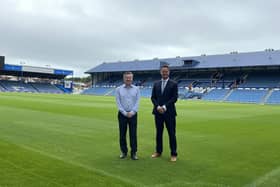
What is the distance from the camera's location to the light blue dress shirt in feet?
23.9

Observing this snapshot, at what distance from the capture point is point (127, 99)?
23.9 feet

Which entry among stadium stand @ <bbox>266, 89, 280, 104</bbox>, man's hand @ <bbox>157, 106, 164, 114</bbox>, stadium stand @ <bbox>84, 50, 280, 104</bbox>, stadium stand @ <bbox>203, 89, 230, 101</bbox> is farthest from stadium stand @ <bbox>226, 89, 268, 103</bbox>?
man's hand @ <bbox>157, 106, 164, 114</bbox>

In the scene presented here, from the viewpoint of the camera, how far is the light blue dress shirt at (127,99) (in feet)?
23.9

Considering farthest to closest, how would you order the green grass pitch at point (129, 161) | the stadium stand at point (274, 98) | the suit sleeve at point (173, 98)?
the stadium stand at point (274, 98) < the suit sleeve at point (173, 98) < the green grass pitch at point (129, 161)

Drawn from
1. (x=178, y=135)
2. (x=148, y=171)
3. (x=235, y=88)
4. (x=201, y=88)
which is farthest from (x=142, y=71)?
(x=148, y=171)

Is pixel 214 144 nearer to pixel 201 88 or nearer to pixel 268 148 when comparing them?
pixel 268 148

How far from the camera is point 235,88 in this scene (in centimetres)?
5984

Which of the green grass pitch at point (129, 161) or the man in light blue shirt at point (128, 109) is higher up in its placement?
the man in light blue shirt at point (128, 109)

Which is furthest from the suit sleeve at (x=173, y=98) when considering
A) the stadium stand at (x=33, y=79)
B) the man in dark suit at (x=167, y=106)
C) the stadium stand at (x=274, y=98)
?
the stadium stand at (x=33, y=79)

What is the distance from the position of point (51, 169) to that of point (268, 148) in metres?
6.04

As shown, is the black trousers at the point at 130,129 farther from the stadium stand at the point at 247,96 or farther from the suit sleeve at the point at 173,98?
the stadium stand at the point at 247,96

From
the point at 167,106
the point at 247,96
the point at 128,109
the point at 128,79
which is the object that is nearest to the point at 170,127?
the point at 167,106

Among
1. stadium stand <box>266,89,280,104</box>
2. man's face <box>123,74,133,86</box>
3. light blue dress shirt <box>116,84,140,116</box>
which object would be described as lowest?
stadium stand <box>266,89,280,104</box>

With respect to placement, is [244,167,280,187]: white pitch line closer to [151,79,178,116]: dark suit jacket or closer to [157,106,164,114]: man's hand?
[151,79,178,116]: dark suit jacket
